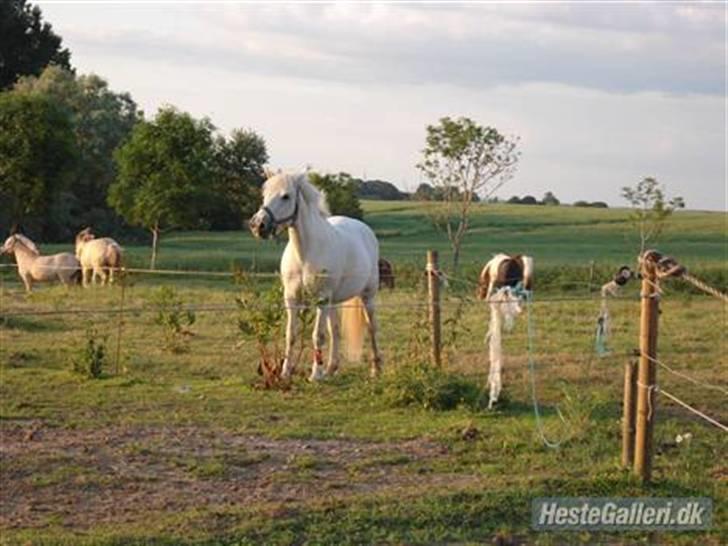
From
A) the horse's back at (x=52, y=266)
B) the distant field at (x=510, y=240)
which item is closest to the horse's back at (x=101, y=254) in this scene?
the horse's back at (x=52, y=266)

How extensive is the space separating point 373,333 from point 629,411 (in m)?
5.29

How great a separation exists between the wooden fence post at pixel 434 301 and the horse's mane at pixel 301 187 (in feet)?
3.96

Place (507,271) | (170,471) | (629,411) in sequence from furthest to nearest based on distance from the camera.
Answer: (507,271)
(170,471)
(629,411)

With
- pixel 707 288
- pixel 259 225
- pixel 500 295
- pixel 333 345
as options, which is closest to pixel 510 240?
pixel 333 345

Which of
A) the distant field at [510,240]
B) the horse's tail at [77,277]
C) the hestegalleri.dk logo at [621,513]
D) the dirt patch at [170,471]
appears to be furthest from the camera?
the distant field at [510,240]

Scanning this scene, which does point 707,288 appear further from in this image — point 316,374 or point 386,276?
point 386,276

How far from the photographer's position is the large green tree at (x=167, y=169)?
32469 mm

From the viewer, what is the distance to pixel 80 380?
37.2 feet

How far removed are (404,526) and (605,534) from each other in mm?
1028

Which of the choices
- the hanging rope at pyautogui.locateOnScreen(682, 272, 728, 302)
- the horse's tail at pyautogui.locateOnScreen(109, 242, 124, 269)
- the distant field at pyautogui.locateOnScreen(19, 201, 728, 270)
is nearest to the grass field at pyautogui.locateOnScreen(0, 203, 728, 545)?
the hanging rope at pyautogui.locateOnScreen(682, 272, 728, 302)

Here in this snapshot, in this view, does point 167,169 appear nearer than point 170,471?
No

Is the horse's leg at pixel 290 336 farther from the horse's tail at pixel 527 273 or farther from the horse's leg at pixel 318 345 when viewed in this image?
the horse's tail at pixel 527 273

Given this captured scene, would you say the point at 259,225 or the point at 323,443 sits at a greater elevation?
the point at 259,225

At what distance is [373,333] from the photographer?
479 inches
